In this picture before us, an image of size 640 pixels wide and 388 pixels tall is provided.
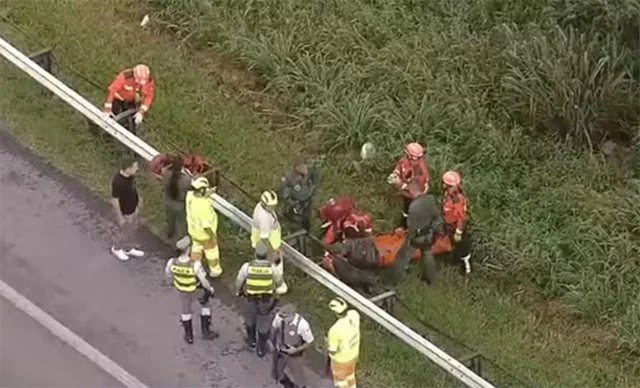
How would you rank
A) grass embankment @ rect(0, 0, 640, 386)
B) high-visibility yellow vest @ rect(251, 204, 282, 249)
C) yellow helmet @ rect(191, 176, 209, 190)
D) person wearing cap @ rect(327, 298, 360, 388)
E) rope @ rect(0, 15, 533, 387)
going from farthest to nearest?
grass embankment @ rect(0, 0, 640, 386)
rope @ rect(0, 15, 533, 387)
high-visibility yellow vest @ rect(251, 204, 282, 249)
yellow helmet @ rect(191, 176, 209, 190)
person wearing cap @ rect(327, 298, 360, 388)

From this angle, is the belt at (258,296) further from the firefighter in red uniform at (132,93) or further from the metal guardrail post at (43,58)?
the metal guardrail post at (43,58)

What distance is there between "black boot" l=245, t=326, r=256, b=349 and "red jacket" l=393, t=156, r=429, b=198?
2.34 metres

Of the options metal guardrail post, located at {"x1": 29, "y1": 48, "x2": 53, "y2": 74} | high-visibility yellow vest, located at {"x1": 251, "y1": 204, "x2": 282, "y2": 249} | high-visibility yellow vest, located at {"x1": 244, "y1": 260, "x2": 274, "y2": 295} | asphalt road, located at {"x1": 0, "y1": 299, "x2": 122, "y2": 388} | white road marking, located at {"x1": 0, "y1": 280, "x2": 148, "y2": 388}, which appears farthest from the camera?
metal guardrail post, located at {"x1": 29, "y1": 48, "x2": 53, "y2": 74}

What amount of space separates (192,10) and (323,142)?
2.73 meters

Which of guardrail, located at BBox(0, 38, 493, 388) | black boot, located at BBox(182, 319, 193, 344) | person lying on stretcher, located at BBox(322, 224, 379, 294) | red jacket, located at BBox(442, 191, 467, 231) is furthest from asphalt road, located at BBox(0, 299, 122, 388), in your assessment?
red jacket, located at BBox(442, 191, 467, 231)

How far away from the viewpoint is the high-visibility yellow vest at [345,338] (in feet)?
44.1

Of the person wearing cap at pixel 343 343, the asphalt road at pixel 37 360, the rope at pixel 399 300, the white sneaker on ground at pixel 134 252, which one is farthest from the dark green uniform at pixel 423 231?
the asphalt road at pixel 37 360

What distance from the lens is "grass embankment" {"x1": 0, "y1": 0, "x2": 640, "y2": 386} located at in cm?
1495

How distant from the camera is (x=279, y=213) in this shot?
15820 mm

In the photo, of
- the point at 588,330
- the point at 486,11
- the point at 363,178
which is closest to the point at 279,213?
the point at 363,178

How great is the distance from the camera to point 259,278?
13906mm

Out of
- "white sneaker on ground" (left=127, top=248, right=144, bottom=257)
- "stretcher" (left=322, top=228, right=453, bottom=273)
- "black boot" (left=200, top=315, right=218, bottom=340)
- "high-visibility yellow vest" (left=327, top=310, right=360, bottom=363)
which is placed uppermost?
"high-visibility yellow vest" (left=327, top=310, right=360, bottom=363)

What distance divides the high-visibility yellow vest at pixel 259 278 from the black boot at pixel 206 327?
2.69 feet

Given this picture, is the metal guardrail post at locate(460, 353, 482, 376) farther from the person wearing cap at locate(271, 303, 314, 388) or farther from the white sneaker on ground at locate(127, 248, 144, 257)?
the white sneaker on ground at locate(127, 248, 144, 257)
